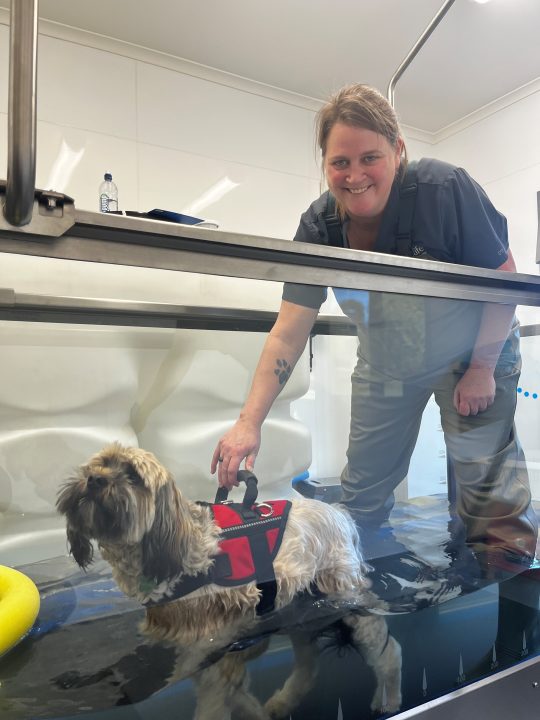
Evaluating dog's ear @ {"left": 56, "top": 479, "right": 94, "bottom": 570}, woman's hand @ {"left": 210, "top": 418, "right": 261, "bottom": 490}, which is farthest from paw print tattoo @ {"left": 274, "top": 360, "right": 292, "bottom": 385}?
dog's ear @ {"left": 56, "top": 479, "right": 94, "bottom": 570}

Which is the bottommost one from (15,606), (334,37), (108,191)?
(15,606)

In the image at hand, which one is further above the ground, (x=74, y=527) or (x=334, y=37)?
(x=334, y=37)

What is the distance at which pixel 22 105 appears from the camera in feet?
1.56

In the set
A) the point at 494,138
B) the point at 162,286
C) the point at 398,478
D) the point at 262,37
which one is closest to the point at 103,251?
the point at 162,286

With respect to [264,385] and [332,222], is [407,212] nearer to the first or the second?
[332,222]

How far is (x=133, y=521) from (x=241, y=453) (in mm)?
180

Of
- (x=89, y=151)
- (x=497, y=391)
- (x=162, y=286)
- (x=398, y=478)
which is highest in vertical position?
(x=89, y=151)

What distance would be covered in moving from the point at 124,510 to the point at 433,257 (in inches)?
26.4

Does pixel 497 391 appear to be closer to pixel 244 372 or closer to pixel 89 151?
pixel 244 372

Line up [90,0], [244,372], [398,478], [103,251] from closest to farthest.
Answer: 1. [103,251]
2. [244,372]
3. [398,478]
4. [90,0]

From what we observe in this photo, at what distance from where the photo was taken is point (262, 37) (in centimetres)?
205

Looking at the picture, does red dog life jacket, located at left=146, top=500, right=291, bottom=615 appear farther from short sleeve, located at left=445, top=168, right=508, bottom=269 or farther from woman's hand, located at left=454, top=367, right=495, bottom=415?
short sleeve, located at left=445, top=168, right=508, bottom=269

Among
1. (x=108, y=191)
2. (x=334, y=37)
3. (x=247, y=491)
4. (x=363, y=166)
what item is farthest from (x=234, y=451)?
(x=334, y=37)

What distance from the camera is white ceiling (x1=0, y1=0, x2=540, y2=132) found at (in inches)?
74.2
